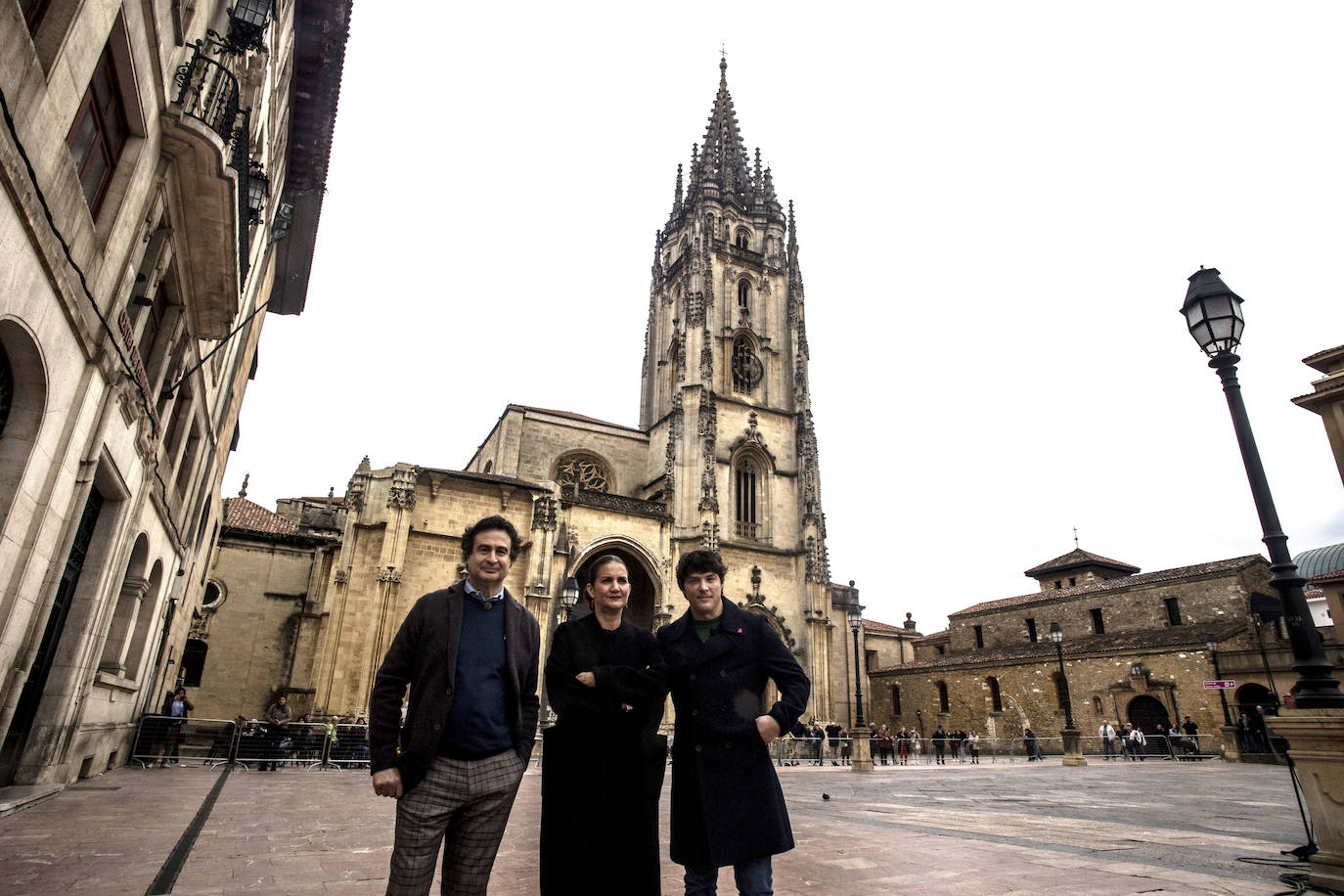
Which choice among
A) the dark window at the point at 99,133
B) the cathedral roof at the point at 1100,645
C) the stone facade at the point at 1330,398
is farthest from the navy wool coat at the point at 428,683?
the cathedral roof at the point at 1100,645

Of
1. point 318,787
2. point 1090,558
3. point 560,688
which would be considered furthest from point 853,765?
point 1090,558

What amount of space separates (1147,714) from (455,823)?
32982 millimetres

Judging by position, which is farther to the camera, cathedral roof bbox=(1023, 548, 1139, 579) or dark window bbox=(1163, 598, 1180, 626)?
cathedral roof bbox=(1023, 548, 1139, 579)

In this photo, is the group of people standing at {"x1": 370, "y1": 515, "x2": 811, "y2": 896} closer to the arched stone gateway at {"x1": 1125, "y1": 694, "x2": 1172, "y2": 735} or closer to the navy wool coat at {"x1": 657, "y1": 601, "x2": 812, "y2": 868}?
the navy wool coat at {"x1": 657, "y1": 601, "x2": 812, "y2": 868}

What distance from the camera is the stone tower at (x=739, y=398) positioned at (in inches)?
1150

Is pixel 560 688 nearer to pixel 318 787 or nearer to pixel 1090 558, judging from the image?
pixel 318 787

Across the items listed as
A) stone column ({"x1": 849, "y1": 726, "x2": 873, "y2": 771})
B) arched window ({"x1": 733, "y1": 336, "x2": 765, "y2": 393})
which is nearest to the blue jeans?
stone column ({"x1": 849, "y1": 726, "x2": 873, "y2": 771})

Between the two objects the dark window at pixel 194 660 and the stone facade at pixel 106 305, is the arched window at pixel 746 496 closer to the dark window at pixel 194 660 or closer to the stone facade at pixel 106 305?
the dark window at pixel 194 660

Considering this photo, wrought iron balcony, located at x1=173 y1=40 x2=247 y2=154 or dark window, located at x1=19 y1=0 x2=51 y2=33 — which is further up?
wrought iron balcony, located at x1=173 y1=40 x2=247 y2=154

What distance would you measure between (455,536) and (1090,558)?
1430 inches

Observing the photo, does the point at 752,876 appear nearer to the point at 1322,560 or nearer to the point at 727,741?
the point at 727,741

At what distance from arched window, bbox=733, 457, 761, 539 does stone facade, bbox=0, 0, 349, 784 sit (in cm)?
2128

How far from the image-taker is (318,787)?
10102 mm

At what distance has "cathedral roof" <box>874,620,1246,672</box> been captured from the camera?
2819cm
